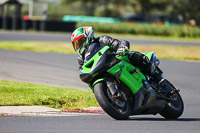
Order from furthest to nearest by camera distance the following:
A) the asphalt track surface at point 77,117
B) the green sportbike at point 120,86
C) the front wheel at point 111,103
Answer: the green sportbike at point 120,86, the front wheel at point 111,103, the asphalt track surface at point 77,117

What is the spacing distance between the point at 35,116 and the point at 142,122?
5.79ft

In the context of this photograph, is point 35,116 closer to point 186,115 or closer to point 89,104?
point 89,104

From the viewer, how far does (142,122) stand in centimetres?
774

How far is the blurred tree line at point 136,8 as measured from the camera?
66.9 meters

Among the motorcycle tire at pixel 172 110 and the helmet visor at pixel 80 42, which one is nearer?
the helmet visor at pixel 80 42

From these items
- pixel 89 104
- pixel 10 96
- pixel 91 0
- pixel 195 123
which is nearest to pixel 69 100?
pixel 89 104

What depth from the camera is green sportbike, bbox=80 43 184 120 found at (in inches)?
290

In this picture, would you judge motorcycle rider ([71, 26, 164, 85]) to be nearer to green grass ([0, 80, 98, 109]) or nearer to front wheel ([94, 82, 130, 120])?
front wheel ([94, 82, 130, 120])

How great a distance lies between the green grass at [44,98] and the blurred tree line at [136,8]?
5321 centimetres

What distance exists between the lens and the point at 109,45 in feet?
26.0

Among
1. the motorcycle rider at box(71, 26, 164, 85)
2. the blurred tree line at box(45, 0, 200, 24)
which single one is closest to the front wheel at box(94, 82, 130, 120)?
the motorcycle rider at box(71, 26, 164, 85)

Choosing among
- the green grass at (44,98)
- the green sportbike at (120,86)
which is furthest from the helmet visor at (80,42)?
the green grass at (44,98)

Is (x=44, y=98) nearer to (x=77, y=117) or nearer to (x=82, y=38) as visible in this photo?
(x=77, y=117)

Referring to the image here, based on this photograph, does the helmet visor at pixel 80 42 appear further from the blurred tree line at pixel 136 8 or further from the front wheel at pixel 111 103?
the blurred tree line at pixel 136 8
